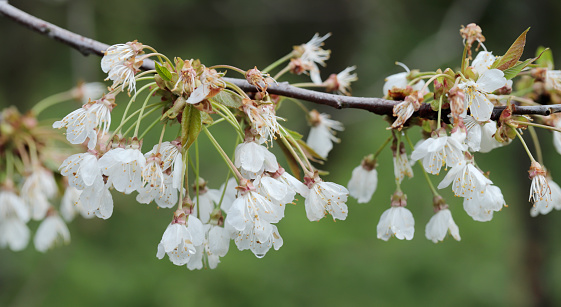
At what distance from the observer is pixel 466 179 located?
1190 mm

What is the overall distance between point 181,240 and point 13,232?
4.33ft

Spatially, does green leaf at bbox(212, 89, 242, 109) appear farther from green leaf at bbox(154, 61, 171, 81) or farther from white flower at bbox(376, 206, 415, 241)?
white flower at bbox(376, 206, 415, 241)

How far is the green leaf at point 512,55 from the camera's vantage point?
1.15 metres

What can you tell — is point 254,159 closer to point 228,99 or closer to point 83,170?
point 228,99

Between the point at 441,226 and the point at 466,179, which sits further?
the point at 441,226

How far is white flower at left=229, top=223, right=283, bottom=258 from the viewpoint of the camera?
1.13 m

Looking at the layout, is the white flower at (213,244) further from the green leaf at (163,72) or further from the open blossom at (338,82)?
the open blossom at (338,82)

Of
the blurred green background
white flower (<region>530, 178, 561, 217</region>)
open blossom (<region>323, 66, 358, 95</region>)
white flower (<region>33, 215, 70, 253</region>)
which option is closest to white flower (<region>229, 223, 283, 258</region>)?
open blossom (<region>323, 66, 358, 95</region>)

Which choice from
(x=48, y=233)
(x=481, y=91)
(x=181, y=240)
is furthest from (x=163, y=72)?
(x=48, y=233)

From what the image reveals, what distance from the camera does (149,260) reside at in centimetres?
462

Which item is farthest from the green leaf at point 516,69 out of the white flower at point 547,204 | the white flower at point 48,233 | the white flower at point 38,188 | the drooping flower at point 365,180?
the white flower at point 48,233

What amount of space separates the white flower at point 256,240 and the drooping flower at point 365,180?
43cm

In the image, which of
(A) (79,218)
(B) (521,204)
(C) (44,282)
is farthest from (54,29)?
(A) (79,218)

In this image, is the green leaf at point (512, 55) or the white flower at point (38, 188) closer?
the green leaf at point (512, 55)
